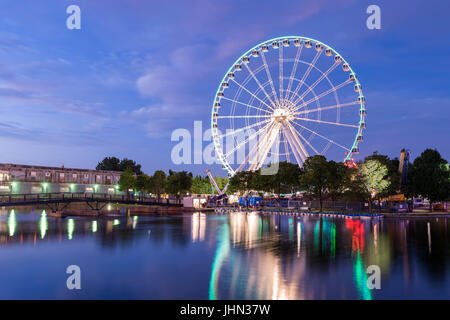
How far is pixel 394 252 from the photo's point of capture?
75.1 feet

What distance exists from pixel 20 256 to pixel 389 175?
66472 mm

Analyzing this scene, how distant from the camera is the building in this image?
91481 millimetres

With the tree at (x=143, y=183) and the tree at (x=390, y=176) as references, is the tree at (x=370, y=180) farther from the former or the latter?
the tree at (x=143, y=183)

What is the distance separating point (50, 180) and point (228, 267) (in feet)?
306

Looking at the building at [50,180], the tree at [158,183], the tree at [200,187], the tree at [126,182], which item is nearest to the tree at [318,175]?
the tree at [158,183]

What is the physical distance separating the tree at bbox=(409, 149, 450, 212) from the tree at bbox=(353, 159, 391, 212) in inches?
468

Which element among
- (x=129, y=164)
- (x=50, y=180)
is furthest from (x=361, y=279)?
(x=129, y=164)

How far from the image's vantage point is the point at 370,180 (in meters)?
62.8

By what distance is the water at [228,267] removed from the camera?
14305 millimetres

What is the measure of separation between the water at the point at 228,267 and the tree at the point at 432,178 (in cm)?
4648

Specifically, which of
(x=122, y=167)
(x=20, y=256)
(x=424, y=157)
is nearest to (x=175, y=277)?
(x=20, y=256)

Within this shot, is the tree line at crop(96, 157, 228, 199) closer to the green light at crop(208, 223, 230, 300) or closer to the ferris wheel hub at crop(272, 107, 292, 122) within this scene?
the ferris wheel hub at crop(272, 107, 292, 122)
